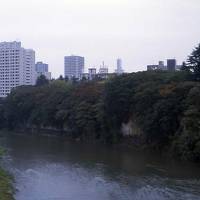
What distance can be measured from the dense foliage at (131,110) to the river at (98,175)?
5.79 feet

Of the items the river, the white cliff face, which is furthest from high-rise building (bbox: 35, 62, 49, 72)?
the river

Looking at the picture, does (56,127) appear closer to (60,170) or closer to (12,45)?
(60,170)

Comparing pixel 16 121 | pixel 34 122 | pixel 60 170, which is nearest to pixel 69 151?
pixel 60 170

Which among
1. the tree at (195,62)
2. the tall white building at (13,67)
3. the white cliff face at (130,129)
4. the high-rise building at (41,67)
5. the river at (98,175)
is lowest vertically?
the river at (98,175)

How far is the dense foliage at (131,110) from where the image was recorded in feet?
107

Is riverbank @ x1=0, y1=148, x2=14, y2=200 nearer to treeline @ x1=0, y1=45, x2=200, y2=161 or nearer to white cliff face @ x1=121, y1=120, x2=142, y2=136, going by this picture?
treeline @ x1=0, y1=45, x2=200, y2=161

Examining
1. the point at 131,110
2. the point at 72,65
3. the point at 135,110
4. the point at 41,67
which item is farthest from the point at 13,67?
the point at 135,110

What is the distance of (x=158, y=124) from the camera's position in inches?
1398

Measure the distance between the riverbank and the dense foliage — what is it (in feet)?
36.1

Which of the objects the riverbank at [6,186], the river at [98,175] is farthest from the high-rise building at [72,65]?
the riverbank at [6,186]

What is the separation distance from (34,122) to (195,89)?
30.5 meters

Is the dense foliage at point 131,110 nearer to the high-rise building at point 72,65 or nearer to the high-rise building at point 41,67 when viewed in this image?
the high-rise building at point 72,65

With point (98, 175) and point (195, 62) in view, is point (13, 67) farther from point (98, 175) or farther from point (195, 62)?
point (98, 175)

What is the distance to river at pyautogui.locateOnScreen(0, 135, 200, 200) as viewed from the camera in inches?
845
